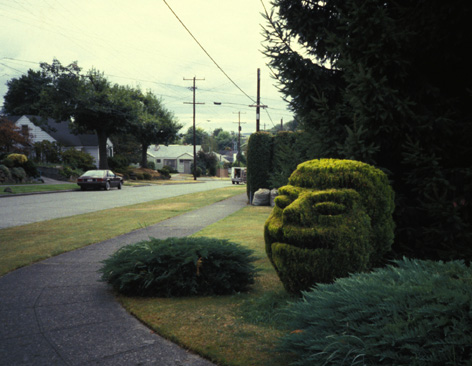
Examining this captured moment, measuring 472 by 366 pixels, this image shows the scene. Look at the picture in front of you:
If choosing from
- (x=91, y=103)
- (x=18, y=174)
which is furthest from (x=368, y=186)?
(x=91, y=103)

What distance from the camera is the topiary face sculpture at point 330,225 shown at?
411 centimetres

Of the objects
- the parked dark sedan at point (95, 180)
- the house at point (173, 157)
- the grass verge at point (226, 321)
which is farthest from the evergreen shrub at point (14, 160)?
the house at point (173, 157)

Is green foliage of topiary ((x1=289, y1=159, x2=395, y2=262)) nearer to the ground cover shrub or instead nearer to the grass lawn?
the grass lawn

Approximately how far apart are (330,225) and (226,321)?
4.88 feet

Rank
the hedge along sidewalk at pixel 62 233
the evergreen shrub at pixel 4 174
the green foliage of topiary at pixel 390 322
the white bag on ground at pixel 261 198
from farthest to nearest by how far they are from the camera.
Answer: the evergreen shrub at pixel 4 174 → the white bag on ground at pixel 261 198 → the hedge along sidewalk at pixel 62 233 → the green foliage of topiary at pixel 390 322

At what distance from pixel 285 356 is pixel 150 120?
47.8m

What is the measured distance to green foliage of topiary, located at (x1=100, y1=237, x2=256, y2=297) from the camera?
488cm

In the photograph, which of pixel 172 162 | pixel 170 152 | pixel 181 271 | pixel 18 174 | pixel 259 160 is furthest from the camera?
pixel 170 152

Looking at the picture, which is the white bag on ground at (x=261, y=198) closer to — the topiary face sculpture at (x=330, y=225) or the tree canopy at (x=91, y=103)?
the topiary face sculpture at (x=330, y=225)

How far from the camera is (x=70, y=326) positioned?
12.7 feet

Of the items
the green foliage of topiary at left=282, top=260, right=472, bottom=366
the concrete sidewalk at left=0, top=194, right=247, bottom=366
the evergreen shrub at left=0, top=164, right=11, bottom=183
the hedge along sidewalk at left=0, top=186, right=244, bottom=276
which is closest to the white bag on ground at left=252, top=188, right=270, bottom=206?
the hedge along sidewalk at left=0, top=186, right=244, bottom=276

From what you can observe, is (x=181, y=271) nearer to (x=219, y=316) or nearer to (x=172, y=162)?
(x=219, y=316)

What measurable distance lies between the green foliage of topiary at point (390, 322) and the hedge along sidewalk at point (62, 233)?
431 cm

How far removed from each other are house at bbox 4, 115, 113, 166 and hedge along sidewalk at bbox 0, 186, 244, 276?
42075mm
